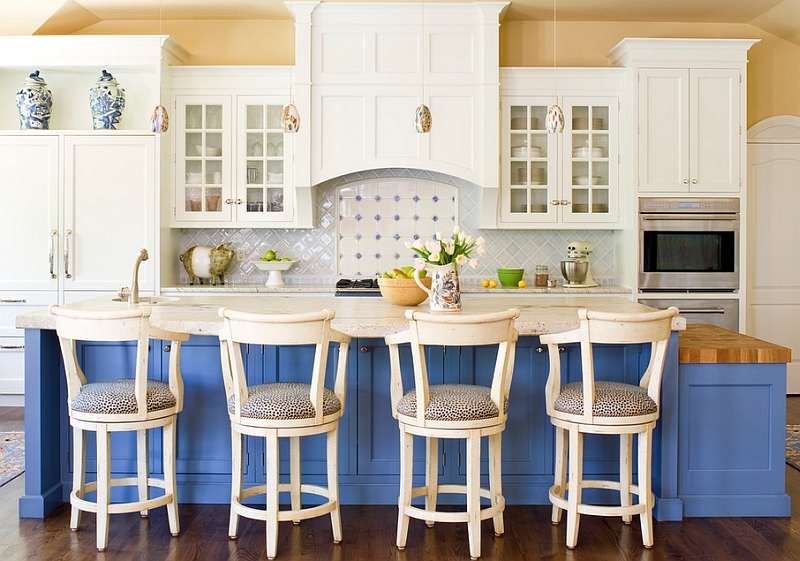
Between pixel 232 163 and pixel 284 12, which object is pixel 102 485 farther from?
pixel 284 12

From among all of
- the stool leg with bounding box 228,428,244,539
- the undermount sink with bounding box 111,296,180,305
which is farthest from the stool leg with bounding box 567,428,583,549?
the undermount sink with bounding box 111,296,180,305

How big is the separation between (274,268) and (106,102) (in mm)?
1604

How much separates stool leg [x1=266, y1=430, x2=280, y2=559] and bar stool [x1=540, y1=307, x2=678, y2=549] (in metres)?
1.06

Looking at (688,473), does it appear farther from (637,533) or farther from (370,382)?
(370,382)

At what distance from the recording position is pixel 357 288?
500 centimetres

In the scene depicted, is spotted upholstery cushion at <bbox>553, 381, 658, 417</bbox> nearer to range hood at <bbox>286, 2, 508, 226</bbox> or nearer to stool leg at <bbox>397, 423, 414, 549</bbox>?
stool leg at <bbox>397, 423, 414, 549</bbox>

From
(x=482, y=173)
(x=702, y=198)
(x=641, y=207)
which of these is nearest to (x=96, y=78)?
(x=482, y=173)

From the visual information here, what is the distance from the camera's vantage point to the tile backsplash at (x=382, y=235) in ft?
18.1

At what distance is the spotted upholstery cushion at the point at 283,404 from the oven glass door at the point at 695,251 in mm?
3004

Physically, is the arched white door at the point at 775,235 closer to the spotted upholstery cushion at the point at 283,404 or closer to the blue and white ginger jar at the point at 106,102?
→ the spotted upholstery cushion at the point at 283,404

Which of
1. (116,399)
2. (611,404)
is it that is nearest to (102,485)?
(116,399)

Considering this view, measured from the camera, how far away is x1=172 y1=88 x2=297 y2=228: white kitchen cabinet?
5184 millimetres

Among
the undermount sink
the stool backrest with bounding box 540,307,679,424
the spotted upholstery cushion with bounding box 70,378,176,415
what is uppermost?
the undermount sink

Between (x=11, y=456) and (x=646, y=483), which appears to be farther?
(x=11, y=456)
